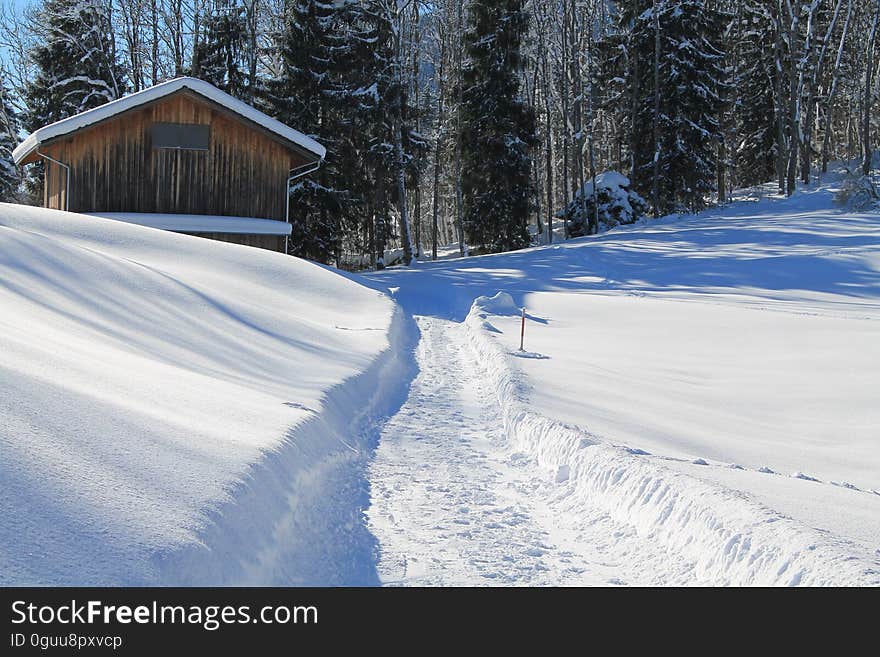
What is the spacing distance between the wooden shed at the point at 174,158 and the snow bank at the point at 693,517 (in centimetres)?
1596

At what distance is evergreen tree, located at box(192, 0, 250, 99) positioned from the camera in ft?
103

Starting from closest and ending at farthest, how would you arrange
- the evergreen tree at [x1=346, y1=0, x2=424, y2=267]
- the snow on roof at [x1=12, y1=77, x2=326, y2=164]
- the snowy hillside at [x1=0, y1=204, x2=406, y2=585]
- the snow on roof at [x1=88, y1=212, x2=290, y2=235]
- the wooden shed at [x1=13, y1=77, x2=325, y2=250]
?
the snowy hillside at [x1=0, y1=204, x2=406, y2=585] < the snow on roof at [x1=12, y1=77, x2=326, y2=164] < the wooden shed at [x1=13, y1=77, x2=325, y2=250] < the snow on roof at [x1=88, y1=212, x2=290, y2=235] < the evergreen tree at [x1=346, y1=0, x2=424, y2=267]

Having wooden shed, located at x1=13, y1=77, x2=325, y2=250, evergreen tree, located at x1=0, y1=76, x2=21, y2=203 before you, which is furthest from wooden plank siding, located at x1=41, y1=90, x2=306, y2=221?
evergreen tree, located at x1=0, y1=76, x2=21, y2=203

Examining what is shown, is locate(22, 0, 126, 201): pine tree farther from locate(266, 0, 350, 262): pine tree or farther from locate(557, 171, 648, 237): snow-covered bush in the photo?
locate(557, 171, 648, 237): snow-covered bush

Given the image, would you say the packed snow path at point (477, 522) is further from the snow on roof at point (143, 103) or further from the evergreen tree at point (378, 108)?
the evergreen tree at point (378, 108)

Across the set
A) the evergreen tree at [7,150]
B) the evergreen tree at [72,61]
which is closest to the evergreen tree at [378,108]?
the evergreen tree at [72,61]

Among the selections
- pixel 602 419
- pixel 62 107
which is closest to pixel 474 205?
pixel 62 107

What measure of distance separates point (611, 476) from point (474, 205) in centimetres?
2820

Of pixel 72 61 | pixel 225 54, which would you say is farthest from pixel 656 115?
pixel 72 61

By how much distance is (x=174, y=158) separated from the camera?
20547mm

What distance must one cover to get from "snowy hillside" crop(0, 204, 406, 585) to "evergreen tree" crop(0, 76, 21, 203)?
3098 centimetres

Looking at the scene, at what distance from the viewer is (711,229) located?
2502cm

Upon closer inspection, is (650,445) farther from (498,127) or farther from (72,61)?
(72,61)
